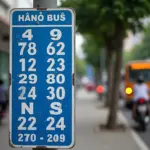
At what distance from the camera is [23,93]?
342 centimetres

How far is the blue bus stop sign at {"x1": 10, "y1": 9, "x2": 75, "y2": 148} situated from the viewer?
134 inches

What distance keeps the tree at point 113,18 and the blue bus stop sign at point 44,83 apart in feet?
30.4

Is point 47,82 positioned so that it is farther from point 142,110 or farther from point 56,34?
point 142,110

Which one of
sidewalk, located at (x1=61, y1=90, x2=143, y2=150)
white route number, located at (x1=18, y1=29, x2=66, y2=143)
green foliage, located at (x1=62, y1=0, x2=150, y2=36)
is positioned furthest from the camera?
green foliage, located at (x1=62, y1=0, x2=150, y2=36)

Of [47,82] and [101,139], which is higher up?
[47,82]

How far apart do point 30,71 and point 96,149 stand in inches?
275

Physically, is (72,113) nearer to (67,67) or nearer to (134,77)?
(67,67)

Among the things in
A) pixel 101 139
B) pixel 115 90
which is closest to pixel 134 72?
pixel 115 90

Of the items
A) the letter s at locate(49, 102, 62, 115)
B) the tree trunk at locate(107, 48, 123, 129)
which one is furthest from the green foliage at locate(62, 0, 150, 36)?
the letter s at locate(49, 102, 62, 115)

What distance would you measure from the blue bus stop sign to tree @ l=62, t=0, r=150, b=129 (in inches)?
364

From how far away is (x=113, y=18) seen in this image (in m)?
12.9

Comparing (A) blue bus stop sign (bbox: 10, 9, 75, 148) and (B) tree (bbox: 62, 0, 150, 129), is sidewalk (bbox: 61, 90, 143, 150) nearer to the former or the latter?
(B) tree (bbox: 62, 0, 150, 129)

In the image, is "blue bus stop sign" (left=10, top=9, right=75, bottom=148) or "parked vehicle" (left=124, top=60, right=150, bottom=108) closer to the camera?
"blue bus stop sign" (left=10, top=9, right=75, bottom=148)

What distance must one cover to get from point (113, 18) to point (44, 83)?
973 cm
